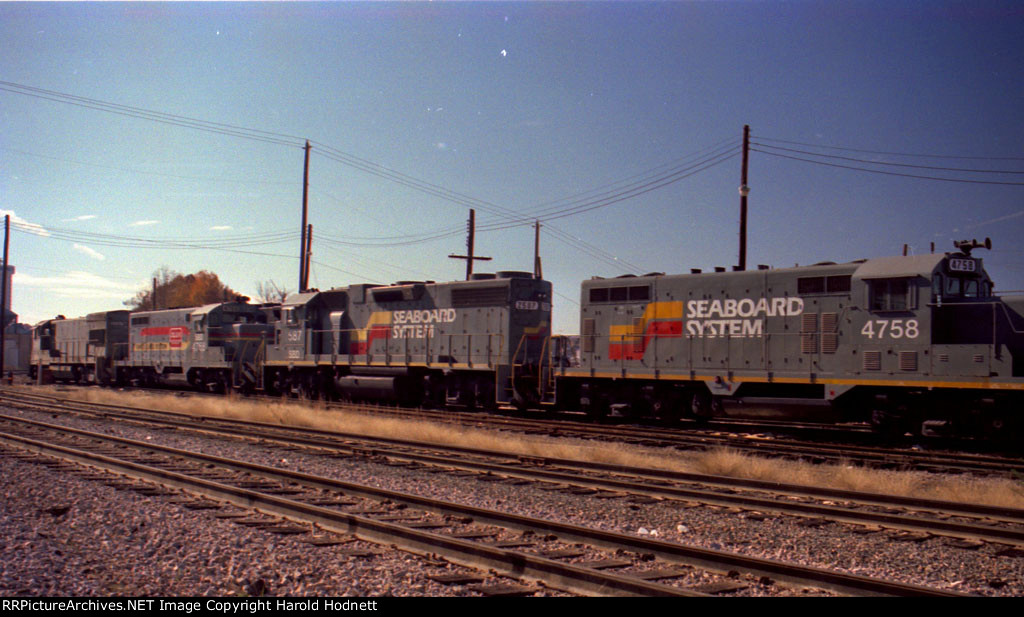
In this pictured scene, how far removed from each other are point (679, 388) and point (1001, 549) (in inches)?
412

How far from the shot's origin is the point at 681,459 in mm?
12289

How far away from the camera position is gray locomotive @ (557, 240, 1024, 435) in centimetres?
1292

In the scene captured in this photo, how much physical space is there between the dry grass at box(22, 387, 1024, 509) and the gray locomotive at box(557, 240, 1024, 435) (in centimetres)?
284

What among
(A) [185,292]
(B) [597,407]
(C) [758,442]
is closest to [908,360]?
(C) [758,442]

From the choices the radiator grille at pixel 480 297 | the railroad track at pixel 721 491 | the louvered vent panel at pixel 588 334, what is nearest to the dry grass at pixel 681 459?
the railroad track at pixel 721 491

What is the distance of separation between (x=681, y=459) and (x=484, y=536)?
623cm

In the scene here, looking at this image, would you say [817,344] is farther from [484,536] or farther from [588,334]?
[484,536]

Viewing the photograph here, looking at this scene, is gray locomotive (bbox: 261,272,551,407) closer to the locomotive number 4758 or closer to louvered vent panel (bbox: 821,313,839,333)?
louvered vent panel (bbox: 821,313,839,333)

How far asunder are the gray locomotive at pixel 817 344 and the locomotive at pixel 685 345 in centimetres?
3

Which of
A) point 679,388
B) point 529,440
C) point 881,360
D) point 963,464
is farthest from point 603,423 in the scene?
point 963,464

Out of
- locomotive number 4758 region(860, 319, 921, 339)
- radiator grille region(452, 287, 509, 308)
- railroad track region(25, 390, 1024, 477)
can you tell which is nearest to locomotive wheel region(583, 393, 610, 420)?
railroad track region(25, 390, 1024, 477)
